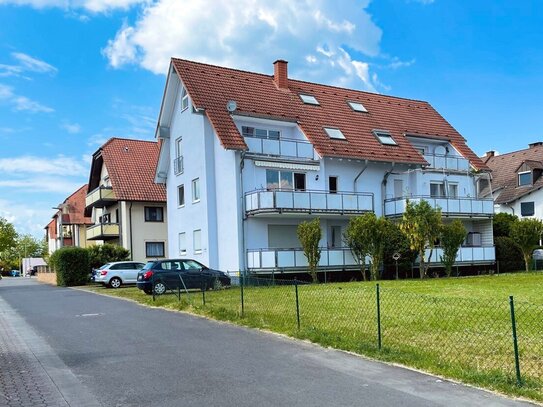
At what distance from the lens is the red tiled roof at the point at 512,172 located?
50.9m

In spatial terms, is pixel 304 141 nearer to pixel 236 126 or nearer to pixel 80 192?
pixel 236 126

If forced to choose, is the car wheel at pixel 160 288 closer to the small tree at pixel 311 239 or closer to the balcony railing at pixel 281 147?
the small tree at pixel 311 239

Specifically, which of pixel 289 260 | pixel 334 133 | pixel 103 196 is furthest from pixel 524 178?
pixel 103 196

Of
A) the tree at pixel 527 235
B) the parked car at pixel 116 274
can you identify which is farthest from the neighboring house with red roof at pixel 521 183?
the parked car at pixel 116 274

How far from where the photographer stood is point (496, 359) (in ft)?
28.2

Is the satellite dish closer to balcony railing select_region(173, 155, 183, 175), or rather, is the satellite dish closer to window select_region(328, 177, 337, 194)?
balcony railing select_region(173, 155, 183, 175)

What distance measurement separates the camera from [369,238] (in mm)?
28281

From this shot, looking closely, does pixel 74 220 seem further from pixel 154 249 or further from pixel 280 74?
pixel 280 74

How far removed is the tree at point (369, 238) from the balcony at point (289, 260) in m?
0.98

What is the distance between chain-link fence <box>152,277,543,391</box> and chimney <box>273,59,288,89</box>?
19350mm

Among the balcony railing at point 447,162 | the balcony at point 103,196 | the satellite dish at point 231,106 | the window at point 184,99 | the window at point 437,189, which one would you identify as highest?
the window at point 184,99

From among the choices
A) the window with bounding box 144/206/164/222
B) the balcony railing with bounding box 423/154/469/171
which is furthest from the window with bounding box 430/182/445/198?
the window with bounding box 144/206/164/222

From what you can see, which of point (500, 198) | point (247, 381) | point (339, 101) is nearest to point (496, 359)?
point (247, 381)

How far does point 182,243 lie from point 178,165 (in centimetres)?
457
